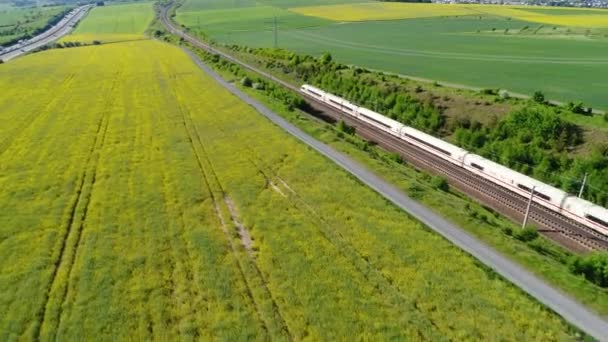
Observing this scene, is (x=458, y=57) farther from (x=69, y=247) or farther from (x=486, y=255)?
(x=69, y=247)

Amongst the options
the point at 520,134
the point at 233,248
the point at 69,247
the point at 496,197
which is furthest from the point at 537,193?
the point at 69,247

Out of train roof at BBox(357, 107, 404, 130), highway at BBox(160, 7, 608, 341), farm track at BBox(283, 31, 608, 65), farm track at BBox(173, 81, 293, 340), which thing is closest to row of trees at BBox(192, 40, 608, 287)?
highway at BBox(160, 7, 608, 341)

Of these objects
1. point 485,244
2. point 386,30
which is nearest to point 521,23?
point 386,30

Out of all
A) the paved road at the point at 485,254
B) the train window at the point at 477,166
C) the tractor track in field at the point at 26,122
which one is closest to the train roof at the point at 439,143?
the train window at the point at 477,166

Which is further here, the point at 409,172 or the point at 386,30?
the point at 386,30

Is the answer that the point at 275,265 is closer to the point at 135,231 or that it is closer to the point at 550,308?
the point at 135,231

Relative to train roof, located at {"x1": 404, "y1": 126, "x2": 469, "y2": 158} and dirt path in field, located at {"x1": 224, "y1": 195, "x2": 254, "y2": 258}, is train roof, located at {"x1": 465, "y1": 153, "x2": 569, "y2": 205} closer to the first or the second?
train roof, located at {"x1": 404, "y1": 126, "x2": 469, "y2": 158}
